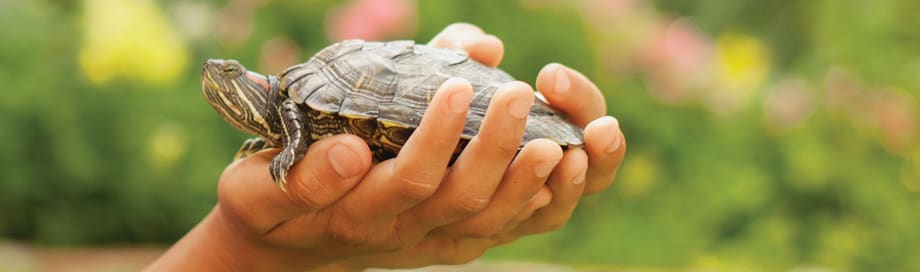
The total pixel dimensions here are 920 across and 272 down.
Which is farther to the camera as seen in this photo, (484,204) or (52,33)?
(52,33)

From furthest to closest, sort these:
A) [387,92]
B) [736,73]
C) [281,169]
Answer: [736,73] → [387,92] → [281,169]

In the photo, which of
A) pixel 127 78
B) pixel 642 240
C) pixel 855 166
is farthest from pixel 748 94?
pixel 127 78

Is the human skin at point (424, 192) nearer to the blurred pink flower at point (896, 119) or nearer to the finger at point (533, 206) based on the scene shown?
the finger at point (533, 206)

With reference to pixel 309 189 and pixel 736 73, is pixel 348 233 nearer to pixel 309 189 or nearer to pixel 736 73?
pixel 309 189

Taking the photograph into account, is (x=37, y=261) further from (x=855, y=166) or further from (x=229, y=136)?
(x=855, y=166)

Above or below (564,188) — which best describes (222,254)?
below

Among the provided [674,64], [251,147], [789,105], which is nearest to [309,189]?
[251,147]
